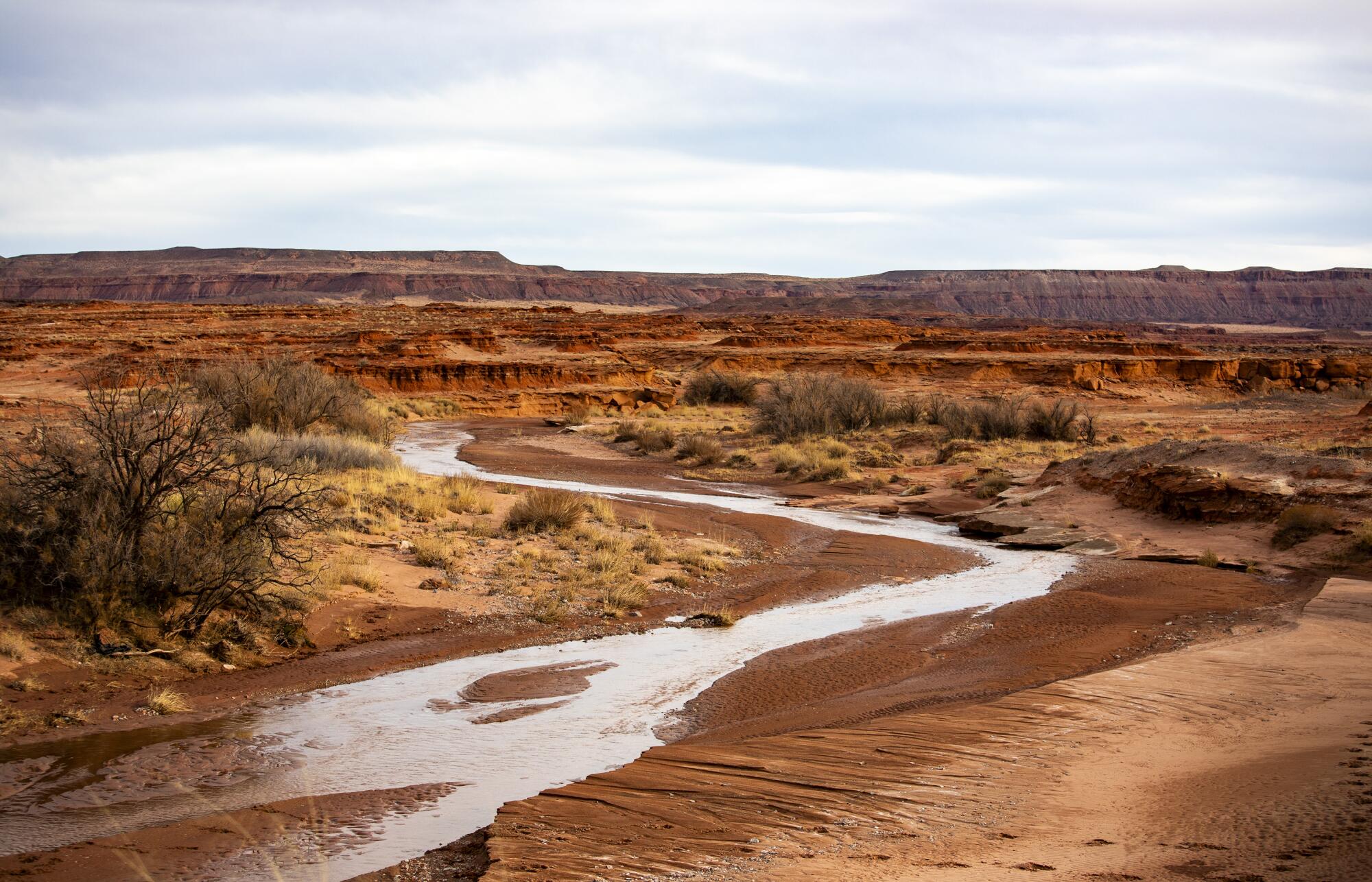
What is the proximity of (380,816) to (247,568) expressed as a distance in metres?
4.40

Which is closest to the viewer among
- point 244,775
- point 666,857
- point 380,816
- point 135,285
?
point 666,857

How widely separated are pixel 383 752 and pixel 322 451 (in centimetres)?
1170

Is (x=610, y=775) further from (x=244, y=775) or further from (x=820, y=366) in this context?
(x=820, y=366)

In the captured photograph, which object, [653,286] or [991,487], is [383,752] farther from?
[653,286]

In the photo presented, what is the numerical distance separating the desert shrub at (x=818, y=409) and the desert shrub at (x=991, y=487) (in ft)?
26.3

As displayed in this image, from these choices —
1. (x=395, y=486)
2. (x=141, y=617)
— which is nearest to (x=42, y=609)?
(x=141, y=617)

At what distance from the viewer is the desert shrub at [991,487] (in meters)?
20.5

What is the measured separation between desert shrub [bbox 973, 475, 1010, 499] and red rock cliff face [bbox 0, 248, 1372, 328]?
385 ft

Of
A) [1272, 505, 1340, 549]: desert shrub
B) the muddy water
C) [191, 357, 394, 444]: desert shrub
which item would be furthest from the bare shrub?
the muddy water

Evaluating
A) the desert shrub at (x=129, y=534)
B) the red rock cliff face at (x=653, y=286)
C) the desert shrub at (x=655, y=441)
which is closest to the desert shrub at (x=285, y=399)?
the desert shrub at (x=655, y=441)

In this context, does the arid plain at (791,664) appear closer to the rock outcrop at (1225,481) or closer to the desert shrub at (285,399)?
the rock outcrop at (1225,481)

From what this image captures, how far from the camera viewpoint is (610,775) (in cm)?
659

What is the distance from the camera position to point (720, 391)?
143 feet

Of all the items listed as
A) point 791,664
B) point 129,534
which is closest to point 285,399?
point 129,534
